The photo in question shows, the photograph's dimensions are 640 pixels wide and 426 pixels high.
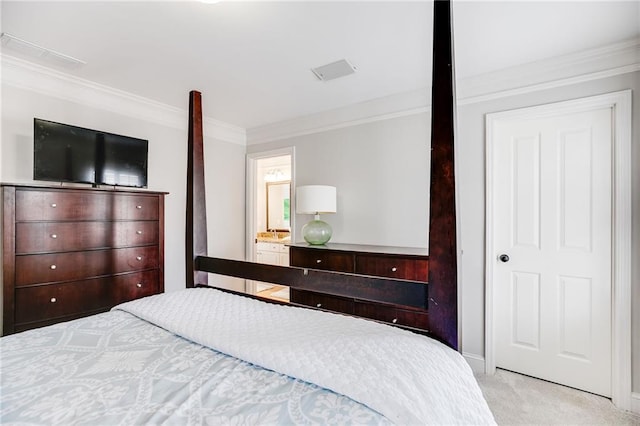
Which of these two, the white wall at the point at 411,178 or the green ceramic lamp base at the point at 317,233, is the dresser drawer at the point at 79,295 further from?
the white wall at the point at 411,178

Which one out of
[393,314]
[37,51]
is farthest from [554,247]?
[37,51]

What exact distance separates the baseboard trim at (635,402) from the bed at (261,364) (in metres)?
1.96

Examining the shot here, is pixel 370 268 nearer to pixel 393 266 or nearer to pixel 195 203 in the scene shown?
pixel 393 266

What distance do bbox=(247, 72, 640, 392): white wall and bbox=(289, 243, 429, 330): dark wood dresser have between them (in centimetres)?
36

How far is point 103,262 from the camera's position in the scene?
93.0 inches

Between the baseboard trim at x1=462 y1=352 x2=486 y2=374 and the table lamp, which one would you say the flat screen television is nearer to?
the table lamp

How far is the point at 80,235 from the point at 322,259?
1.93 metres

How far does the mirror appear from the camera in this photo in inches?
226

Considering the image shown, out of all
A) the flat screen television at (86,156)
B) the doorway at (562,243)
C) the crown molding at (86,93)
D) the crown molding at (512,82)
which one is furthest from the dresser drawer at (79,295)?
the doorway at (562,243)

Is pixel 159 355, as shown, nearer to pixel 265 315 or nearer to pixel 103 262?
pixel 265 315

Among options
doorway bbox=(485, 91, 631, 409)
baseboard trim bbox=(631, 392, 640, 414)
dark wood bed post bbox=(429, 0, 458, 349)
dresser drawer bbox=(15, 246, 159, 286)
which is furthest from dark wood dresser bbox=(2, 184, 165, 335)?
baseboard trim bbox=(631, 392, 640, 414)

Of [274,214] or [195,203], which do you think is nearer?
[195,203]

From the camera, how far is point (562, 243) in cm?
226

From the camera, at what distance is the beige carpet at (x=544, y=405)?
1.88 m
